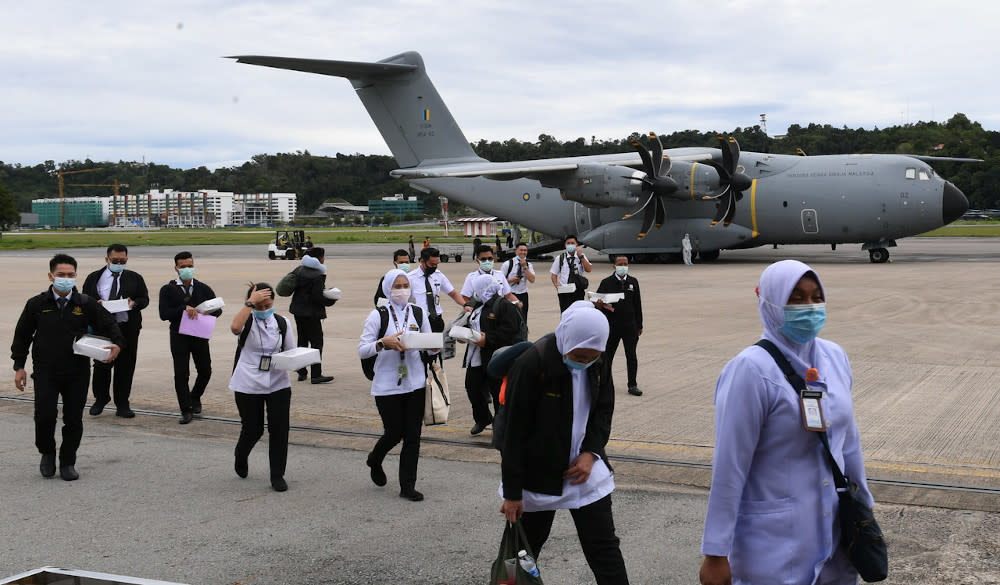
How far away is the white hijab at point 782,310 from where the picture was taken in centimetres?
317

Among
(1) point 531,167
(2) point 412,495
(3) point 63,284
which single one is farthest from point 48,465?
(1) point 531,167

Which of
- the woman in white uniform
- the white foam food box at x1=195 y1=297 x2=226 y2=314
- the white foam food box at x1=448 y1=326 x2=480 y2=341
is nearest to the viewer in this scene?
the woman in white uniform

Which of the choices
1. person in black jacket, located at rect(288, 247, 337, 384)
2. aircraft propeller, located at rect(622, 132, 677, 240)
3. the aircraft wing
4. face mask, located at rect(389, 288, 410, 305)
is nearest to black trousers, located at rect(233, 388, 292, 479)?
face mask, located at rect(389, 288, 410, 305)

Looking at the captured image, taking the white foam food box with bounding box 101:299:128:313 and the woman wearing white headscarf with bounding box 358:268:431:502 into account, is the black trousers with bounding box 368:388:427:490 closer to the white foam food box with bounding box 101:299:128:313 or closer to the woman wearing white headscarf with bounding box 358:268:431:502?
the woman wearing white headscarf with bounding box 358:268:431:502

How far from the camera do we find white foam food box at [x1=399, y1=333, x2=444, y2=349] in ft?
22.1

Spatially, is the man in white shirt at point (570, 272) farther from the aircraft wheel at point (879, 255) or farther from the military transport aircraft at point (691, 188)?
the aircraft wheel at point (879, 255)

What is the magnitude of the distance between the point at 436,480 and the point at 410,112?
29.4m

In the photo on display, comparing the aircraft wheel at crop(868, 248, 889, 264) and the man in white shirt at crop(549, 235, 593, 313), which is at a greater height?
the man in white shirt at crop(549, 235, 593, 313)

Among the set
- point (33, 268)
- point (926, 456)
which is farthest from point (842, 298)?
point (33, 268)

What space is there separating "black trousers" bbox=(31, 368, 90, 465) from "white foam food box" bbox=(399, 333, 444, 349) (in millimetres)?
3020

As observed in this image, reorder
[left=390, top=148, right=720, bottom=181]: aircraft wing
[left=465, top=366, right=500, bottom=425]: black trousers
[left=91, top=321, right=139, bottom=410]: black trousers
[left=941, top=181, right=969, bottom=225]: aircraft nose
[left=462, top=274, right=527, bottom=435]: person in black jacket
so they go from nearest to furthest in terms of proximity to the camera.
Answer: [left=462, top=274, right=527, bottom=435]: person in black jacket, [left=465, top=366, right=500, bottom=425]: black trousers, [left=91, top=321, right=139, bottom=410]: black trousers, [left=941, top=181, right=969, bottom=225]: aircraft nose, [left=390, top=148, right=720, bottom=181]: aircraft wing

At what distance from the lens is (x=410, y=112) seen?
115ft

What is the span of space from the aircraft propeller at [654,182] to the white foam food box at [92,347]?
77.8 ft

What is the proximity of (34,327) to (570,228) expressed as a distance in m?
28.6
